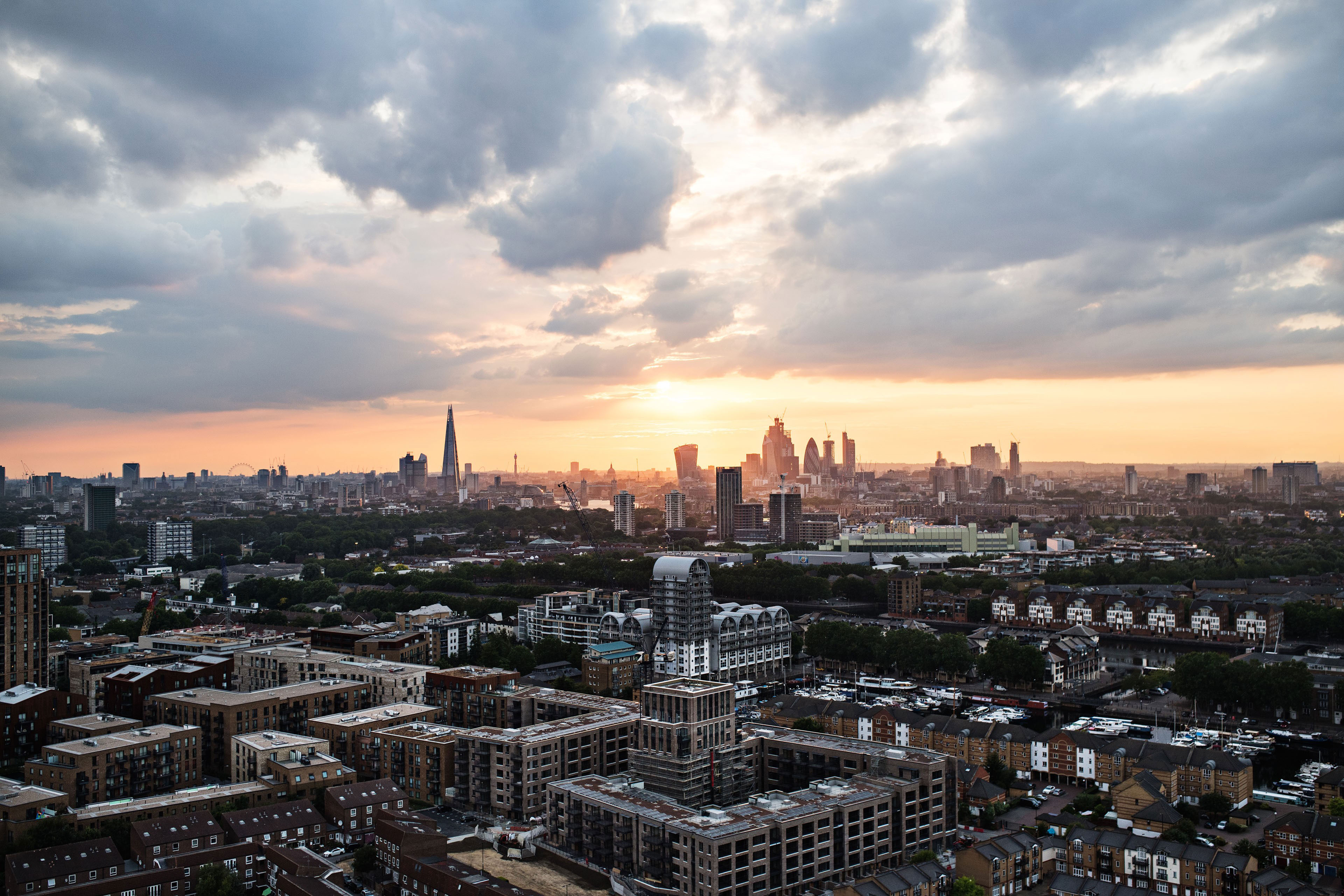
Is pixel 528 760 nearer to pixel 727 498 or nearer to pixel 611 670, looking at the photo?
pixel 611 670

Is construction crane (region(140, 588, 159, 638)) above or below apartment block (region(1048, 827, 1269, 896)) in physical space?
above

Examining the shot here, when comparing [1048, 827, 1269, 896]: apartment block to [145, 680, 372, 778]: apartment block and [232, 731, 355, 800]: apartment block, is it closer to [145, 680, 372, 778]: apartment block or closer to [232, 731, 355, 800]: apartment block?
[232, 731, 355, 800]: apartment block

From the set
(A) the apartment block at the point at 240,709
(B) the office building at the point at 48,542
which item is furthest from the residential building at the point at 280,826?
(B) the office building at the point at 48,542

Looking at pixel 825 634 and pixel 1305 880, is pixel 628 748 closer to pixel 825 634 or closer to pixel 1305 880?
pixel 1305 880

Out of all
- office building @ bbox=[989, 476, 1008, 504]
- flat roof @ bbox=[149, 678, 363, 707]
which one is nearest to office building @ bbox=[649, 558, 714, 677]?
flat roof @ bbox=[149, 678, 363, 707]

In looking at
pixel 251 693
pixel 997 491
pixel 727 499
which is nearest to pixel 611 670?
pixel 251 693

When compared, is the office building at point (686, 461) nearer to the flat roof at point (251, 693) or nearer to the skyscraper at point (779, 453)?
the skyscraper at point (779, 453)
